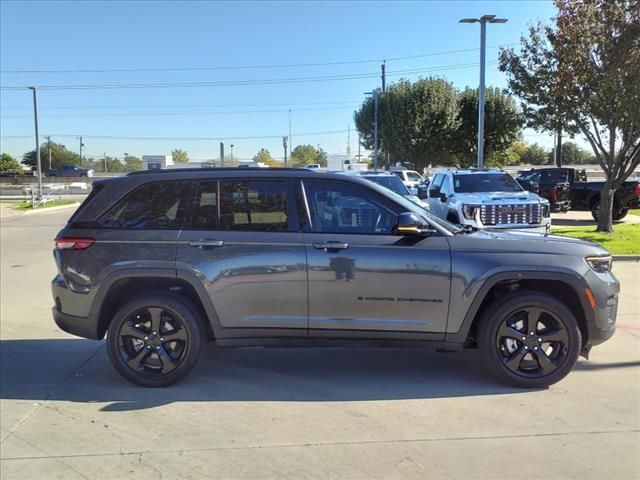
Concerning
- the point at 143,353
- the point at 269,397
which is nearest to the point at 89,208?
the point at 143,353

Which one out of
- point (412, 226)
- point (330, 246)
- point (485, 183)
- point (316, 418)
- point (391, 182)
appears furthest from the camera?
point (391, 182)

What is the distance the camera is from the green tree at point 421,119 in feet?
134

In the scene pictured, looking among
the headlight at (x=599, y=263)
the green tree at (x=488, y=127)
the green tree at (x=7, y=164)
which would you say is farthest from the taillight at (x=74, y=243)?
the green tree at (x=7, y=164)

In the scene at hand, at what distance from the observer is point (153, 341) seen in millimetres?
4758

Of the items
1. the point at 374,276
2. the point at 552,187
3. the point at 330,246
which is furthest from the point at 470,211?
the point at 552,187

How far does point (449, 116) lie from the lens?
40.9 m

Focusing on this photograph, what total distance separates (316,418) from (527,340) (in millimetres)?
1861

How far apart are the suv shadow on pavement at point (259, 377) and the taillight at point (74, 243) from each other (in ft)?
3.92

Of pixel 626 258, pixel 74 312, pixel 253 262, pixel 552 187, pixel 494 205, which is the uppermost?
pixel 552 187

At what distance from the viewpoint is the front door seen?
14.8 ft

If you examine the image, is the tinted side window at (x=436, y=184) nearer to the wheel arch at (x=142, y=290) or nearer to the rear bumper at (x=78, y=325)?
the wheel arch at (x=142, y=290)

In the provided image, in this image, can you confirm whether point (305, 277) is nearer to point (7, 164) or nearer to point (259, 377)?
point (259, 377)

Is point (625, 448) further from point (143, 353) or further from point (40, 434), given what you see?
point (40, 434)

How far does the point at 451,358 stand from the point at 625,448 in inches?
→ 77.0
